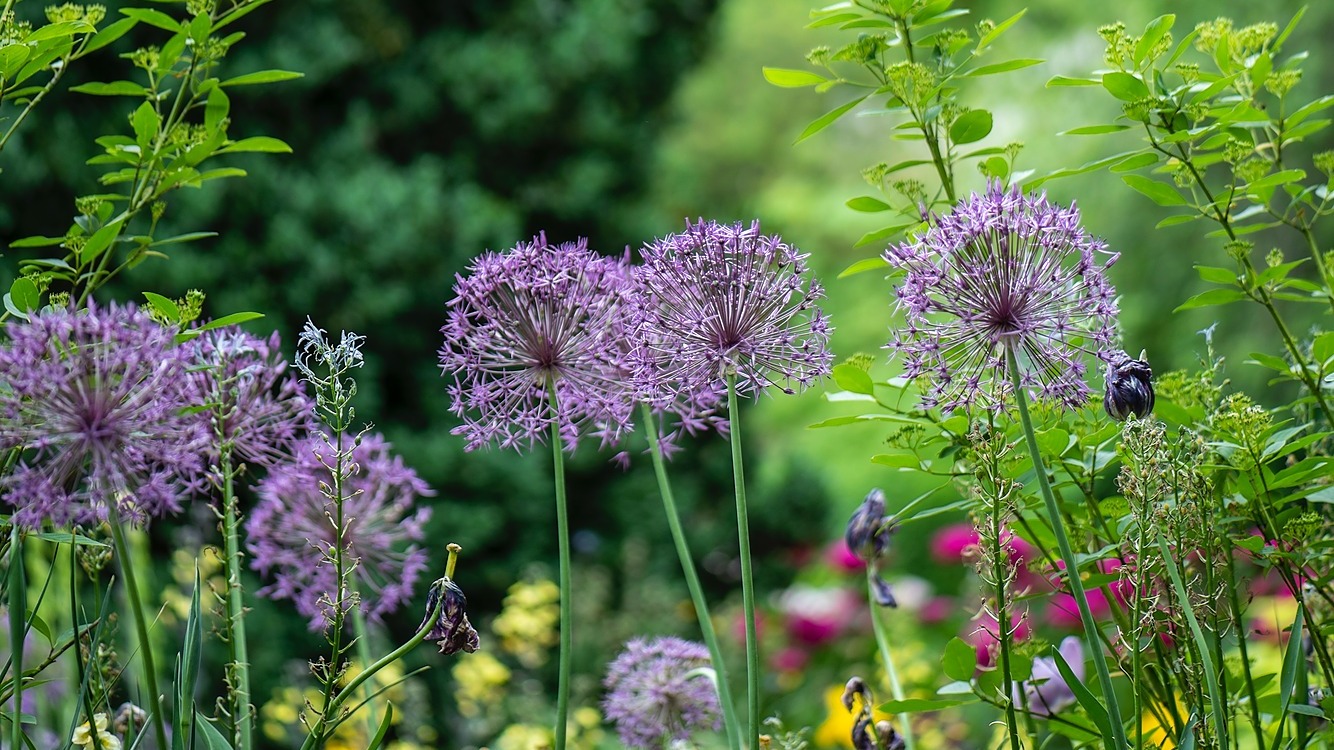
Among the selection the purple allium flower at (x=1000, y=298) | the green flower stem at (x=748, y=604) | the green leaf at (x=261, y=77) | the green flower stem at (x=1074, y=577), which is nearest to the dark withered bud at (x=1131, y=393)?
the purple allium flower at (x=1000, y=298)

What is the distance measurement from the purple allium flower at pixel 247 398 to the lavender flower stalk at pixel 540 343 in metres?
0.22

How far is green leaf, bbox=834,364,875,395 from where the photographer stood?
5.25 ft

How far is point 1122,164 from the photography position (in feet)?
5.23

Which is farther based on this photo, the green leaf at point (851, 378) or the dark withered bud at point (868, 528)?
the dark withered bud at point (868, 528)

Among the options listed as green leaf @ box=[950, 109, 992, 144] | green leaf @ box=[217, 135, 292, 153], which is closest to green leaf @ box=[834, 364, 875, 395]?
green leaf @ box=[950, 109, 992, 144]

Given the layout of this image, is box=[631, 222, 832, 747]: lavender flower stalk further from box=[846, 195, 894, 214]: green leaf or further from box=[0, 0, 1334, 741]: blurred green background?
box=[0, 0, 1334, 741]: blurred green background

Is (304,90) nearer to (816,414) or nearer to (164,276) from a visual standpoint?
(164,276)

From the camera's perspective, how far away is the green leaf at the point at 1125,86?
1.49 meters

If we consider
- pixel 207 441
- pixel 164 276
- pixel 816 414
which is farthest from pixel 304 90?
pixel 816 414

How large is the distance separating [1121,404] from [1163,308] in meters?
10.7

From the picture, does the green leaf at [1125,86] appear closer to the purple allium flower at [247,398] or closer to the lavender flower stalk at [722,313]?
the lavender flower stalk at [722,313]

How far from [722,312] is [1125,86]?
59 centimetres

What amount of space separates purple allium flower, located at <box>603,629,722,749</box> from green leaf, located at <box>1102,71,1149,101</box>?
3.85 ft

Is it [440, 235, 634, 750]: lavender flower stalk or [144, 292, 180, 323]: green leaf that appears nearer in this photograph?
[144, 292, 180, 323]: green leaf
